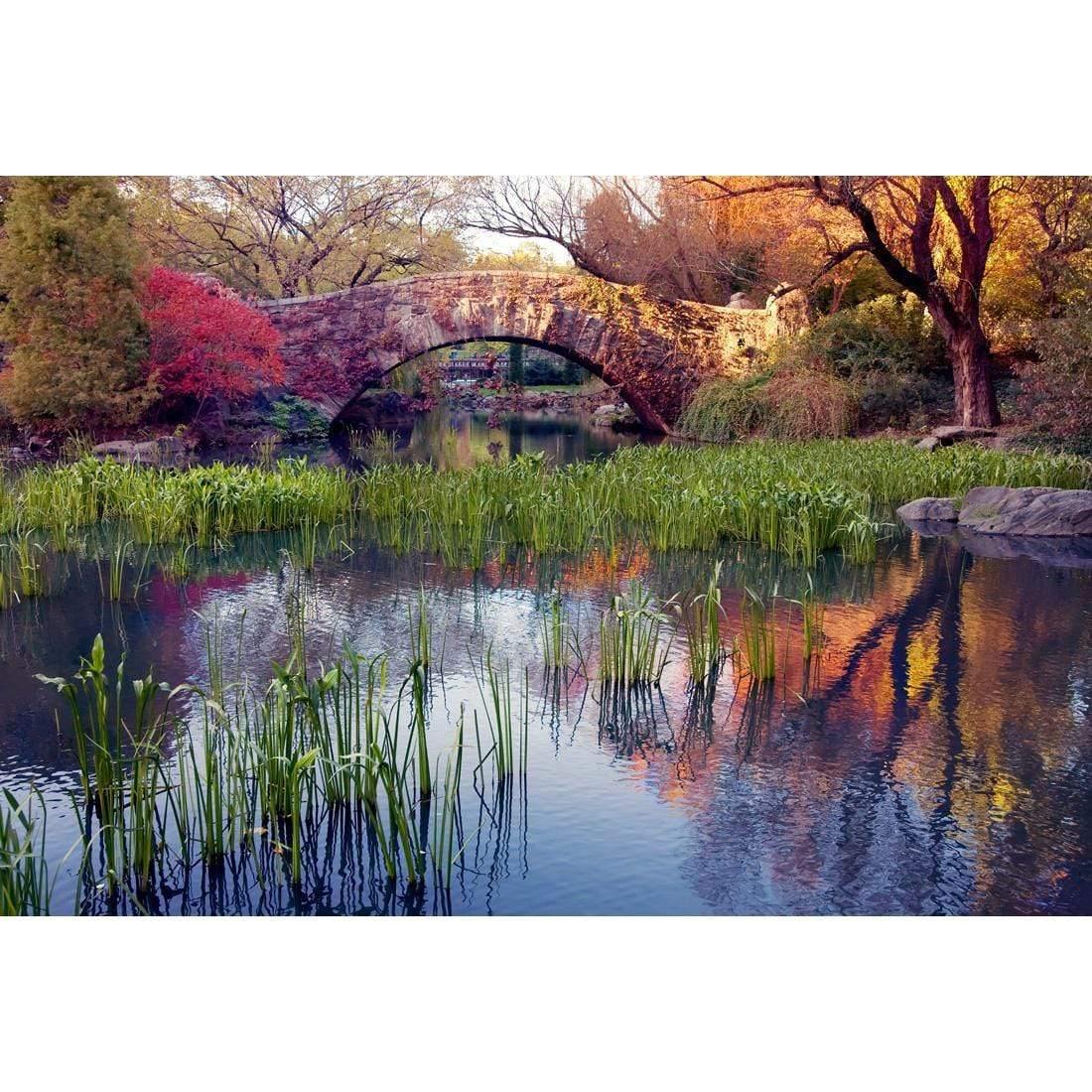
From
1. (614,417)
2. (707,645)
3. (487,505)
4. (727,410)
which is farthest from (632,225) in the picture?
(707,645)

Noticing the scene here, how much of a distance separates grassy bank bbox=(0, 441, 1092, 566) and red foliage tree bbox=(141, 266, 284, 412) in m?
5.92

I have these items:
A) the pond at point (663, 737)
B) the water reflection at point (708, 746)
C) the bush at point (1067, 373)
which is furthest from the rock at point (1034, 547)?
the bush at point (1067, 373)

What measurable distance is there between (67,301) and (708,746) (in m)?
12.2

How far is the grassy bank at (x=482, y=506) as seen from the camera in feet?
24.2

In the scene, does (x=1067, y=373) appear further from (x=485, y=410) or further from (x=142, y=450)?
(x=485, y=410)

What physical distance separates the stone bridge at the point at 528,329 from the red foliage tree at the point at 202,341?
90cm

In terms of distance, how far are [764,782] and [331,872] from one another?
141cm

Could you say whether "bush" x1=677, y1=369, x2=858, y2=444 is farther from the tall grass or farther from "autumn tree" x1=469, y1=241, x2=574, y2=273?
the tall grass

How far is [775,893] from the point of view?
2.88m

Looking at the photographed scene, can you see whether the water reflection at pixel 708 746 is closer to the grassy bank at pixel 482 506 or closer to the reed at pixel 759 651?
the reed at pixel 759 651

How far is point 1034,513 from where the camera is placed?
8.52m

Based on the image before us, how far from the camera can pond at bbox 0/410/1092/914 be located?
116 inches

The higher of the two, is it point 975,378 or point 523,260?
point 523,260
